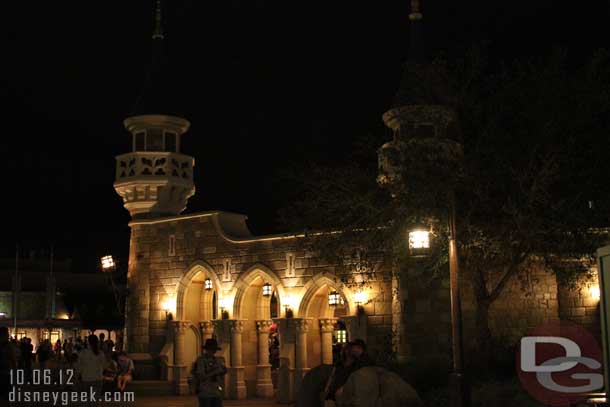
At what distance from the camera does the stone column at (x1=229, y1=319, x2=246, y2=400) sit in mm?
23109

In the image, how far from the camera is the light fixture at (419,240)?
15.3 metres

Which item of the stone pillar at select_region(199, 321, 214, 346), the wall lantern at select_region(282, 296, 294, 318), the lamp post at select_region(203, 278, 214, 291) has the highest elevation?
the lamp post at select_region(203, 278, 214, 291)

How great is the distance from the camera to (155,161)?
25.5 metres

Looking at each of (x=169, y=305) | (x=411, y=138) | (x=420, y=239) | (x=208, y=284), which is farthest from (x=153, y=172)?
(x=420, y=239)

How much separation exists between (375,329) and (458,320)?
738cm

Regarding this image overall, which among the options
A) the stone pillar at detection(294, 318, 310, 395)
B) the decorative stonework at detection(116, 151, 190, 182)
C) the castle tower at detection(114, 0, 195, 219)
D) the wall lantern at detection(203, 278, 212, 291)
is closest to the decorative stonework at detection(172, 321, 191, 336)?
the wall lantern at detection(203, 278, 212, 291)

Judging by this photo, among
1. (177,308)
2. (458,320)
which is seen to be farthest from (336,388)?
(177,308)

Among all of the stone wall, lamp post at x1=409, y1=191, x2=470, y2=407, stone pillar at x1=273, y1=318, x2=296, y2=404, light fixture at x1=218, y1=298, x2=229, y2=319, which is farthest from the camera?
light fixture at x1=218, y1=298, x2=229, y2=319

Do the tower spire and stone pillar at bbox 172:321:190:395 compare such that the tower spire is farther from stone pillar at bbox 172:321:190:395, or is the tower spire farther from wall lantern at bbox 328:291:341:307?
stone pillar at bbox 172:321:190:395

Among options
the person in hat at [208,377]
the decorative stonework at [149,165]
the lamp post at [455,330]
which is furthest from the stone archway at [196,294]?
the person in hat at [208,377]

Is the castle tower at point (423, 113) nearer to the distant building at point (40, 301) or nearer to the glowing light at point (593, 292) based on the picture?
the glowing light at point (593, 292)

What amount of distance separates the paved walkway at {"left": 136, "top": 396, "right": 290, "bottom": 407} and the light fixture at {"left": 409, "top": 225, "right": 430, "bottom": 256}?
276 inches

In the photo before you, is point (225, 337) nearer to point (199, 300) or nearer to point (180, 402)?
point (199, 300)

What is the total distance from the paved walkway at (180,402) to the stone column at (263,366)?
1151 millimetres
